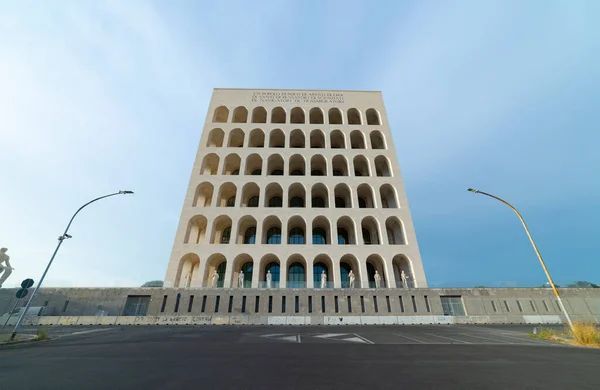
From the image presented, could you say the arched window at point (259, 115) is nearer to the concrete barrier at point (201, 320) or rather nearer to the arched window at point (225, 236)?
the arched window at point (225, 236)

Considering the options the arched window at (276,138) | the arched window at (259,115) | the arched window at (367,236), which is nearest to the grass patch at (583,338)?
the arched window at (367,236)

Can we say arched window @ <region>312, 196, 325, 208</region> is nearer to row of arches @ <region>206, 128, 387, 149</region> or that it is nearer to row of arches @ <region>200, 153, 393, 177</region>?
row of arches @ <region>200, 153, 393, 177</region>

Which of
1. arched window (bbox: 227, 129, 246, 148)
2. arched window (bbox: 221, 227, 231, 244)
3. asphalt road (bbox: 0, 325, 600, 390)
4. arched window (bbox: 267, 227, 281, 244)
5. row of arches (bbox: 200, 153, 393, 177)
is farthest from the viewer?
arched window (bbox: 227, 129, 246, 148)

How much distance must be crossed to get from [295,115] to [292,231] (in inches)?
754

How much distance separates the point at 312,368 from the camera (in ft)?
18.8

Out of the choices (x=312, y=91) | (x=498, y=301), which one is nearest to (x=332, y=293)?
(x=498, y=301)

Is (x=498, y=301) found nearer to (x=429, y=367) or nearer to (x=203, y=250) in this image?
(x=429, y=367)

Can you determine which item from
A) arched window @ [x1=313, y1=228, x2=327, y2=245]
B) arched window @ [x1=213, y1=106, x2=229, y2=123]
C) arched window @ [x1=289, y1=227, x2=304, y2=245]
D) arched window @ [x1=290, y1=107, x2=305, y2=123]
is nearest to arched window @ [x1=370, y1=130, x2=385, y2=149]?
arched window @ [x1=290, y1=107, x2=305, y2=123]

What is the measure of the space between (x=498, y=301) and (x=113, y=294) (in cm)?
3796

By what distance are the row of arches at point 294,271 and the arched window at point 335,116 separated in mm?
22907

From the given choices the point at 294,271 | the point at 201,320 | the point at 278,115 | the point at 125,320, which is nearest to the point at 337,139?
the point at 278,115

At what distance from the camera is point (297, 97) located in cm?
3966

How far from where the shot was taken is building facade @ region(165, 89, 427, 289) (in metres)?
27.3

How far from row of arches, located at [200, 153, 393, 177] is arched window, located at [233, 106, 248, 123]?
8312 mm
